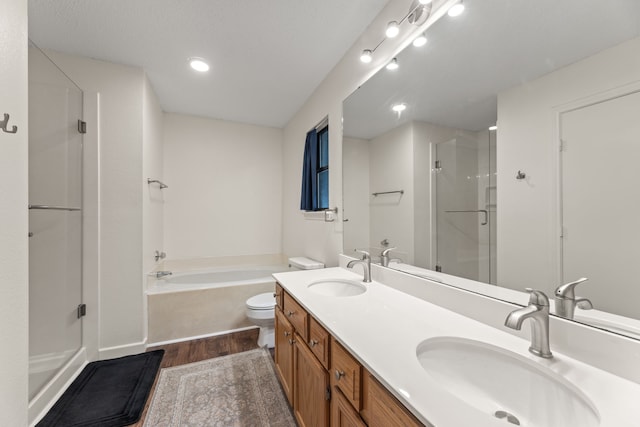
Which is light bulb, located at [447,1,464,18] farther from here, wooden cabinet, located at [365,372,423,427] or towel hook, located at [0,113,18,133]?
towel hook, located at [0,113,18,133]

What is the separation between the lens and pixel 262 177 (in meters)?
3.61

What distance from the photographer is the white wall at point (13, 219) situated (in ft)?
2.64

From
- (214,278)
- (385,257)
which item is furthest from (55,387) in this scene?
(385,257)

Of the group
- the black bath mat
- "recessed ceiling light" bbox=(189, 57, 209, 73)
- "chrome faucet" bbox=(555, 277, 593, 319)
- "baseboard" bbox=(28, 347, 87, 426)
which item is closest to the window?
"recessed ceiling light" bbox=(189, 57, 209, 73)

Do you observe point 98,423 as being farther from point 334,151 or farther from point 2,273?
point 334,151

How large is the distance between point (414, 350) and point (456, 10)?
140 centimetres

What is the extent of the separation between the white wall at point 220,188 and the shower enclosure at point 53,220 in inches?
45.2

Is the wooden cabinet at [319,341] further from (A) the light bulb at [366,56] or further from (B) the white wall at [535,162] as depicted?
(A) the light bulb at [366,56]

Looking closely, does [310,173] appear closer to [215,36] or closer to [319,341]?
[215,36]

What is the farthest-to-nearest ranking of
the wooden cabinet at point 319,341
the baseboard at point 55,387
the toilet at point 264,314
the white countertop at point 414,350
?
the toilet at point 264,314, the baseboard at point 55,387, the wooden cabinet at point 319,341, the white countertop at point 414,350

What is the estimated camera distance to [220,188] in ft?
11.1

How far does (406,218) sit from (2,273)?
5.64 feet

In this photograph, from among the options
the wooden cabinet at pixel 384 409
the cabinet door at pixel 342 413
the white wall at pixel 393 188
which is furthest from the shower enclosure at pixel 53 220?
the white wall at pixel 393 188

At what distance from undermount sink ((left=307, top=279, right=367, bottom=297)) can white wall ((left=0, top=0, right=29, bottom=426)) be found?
123 centimetres
